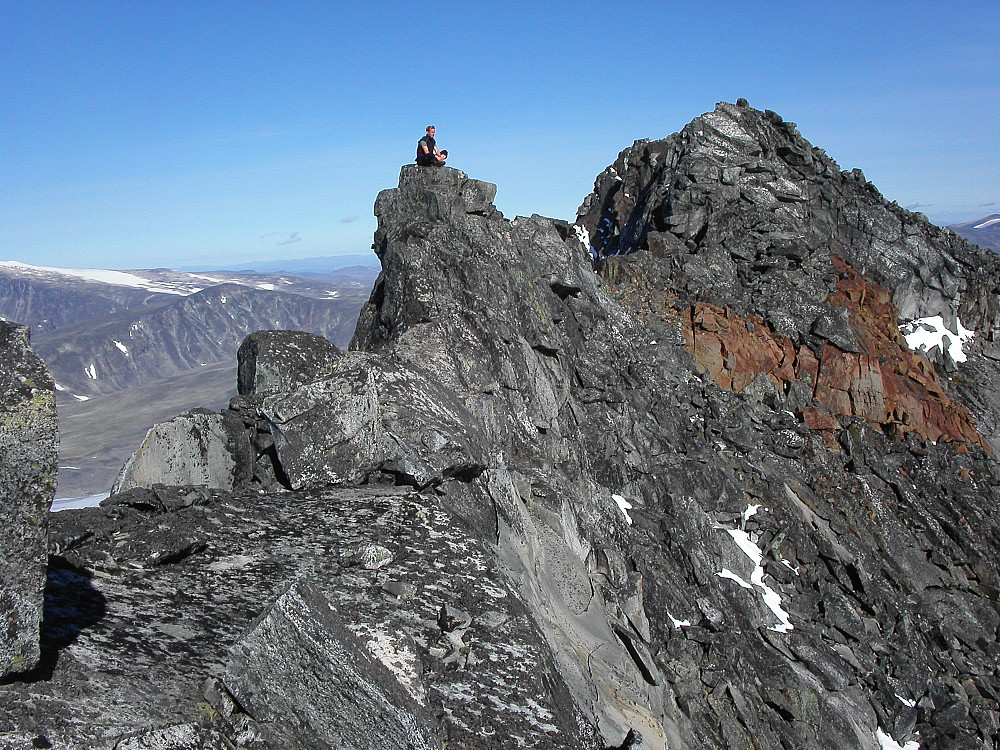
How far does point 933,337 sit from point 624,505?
33.9 m

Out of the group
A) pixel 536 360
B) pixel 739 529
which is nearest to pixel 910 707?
pixel 739 529

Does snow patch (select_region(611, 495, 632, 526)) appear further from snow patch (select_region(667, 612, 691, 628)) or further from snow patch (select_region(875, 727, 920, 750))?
snow patch (select_region(875, 727, 920, 750))

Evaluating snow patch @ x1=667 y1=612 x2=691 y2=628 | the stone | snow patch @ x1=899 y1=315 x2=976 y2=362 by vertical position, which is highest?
snow patch @ x1=899 y1=315 x2=976 y2=362

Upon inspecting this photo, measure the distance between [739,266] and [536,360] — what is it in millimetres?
25511

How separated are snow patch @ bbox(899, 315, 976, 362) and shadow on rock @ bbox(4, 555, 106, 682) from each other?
50.1 m

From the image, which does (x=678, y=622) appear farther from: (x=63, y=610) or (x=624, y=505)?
(x=63, y=610)

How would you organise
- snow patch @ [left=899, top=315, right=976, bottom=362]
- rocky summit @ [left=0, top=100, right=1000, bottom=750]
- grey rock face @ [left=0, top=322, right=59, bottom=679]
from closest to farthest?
grey rock face @ [left=0, top=322, right=59, bottom=679] → rocky summit @ [left=0, top=100, right=1000, bottom=750] → snow patch @ [left=899, top=315, right=976, bottom=362]

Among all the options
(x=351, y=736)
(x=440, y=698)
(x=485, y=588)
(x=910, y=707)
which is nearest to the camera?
(x=351, y=736)

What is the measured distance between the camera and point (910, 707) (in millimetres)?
25969

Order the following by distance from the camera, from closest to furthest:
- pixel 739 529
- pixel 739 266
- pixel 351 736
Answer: pixel 351 736 → pixel 739 529 → pixel 739 266

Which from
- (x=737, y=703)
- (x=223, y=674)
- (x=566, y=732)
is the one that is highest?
(x=223, y=674)

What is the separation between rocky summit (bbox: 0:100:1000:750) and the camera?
9.02m

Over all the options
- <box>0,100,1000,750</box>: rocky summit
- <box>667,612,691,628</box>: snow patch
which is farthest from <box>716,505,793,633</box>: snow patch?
<box>667,612,691,628</box>: snow patch

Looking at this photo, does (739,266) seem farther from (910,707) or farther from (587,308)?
(910,707)
